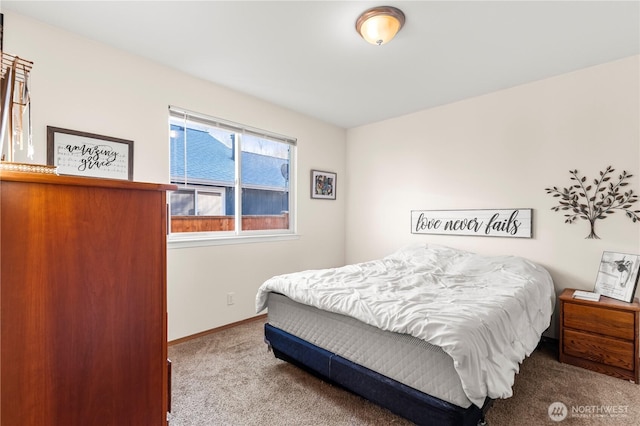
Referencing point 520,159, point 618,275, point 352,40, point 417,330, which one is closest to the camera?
point 417,330

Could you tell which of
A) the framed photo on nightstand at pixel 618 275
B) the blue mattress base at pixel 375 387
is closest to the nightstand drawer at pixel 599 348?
the framed photo on nightstand at pixel 618 275

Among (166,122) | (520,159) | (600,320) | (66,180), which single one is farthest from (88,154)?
(600,320)

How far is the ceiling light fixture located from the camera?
72.0 inches

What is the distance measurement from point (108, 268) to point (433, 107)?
3611mm

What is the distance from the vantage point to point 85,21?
6.55ft

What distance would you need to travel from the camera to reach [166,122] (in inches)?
103

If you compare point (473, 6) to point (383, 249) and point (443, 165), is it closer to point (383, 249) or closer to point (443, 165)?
point (443, 165)

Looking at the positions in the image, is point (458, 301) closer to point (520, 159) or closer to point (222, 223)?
point (520, 159)

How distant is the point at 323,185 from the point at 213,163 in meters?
1.53

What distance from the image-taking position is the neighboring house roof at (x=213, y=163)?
9.14 feet

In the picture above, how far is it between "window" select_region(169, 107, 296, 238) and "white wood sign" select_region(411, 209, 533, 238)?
163 cm

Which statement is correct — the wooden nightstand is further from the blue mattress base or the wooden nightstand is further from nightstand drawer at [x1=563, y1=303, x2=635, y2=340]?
the blue mattress base

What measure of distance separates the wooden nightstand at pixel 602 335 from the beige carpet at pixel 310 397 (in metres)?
0.08

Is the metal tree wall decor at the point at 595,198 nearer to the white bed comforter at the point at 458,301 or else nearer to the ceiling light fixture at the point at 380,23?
the white bed comforter at the point at 458,301
